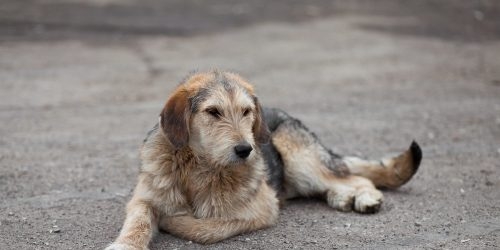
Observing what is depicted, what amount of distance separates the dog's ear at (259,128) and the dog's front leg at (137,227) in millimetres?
1067

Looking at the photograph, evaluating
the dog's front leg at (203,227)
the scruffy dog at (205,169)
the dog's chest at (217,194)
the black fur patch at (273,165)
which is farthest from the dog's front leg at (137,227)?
the black fur patch at (273,165)

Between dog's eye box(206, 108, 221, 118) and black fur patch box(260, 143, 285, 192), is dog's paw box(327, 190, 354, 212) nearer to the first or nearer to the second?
black fur patch box(260, 143, 285, 192)

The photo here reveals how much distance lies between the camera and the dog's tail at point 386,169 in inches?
290

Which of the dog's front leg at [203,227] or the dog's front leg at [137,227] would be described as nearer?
the dog's front leg at [137,227]

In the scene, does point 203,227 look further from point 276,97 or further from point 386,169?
point 276,97

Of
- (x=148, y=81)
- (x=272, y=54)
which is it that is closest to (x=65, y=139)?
(x=148, y=81)

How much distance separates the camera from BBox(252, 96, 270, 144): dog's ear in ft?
20.9

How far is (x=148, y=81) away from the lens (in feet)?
40.5

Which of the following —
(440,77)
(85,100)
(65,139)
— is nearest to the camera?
(65,139)

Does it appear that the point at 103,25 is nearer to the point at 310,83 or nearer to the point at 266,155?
the point at 310,83

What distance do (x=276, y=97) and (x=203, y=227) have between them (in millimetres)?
5895

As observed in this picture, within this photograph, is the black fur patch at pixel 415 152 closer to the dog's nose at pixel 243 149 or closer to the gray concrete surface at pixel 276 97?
the gray concrete surface at pixel 276 97

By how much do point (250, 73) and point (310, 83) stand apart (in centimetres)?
111

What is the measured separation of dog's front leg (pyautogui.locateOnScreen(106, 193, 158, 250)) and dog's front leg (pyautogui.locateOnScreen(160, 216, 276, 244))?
15 cm
